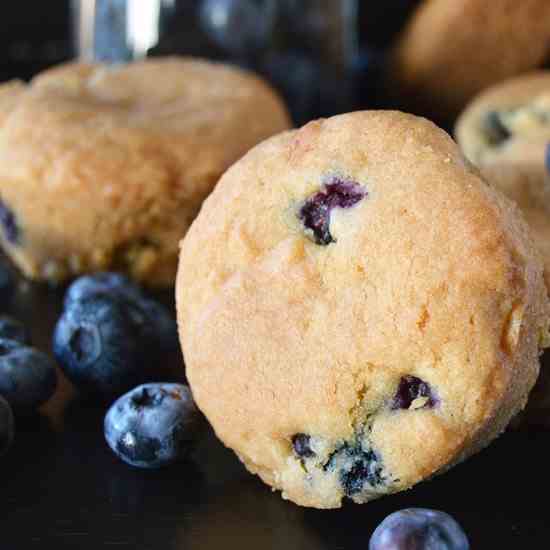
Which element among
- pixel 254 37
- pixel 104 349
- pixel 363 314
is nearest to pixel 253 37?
pixel 254 37

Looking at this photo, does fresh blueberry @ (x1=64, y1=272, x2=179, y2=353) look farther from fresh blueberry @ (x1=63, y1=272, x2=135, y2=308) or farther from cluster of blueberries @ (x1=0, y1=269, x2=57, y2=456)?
cluster of blueberries @ (x1=0, y1=269, x2=57, y2=456)

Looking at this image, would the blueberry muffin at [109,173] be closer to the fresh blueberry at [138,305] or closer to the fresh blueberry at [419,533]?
the fresh blueberry at [138,305]

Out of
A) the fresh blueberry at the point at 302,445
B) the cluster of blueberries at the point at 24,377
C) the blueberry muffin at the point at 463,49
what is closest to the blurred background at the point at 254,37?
the blueberry muffin at the point at 463,49

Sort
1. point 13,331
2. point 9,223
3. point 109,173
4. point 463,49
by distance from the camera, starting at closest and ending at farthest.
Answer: point 13,331
point 109,173
point 9,223
point 463,49

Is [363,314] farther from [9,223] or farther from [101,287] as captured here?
[9,223]

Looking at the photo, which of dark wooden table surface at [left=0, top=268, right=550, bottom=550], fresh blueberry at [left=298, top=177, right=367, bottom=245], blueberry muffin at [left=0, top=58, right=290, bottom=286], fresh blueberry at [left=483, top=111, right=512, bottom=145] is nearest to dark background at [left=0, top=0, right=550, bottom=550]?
dark wooden table surface at [left=0, top=268, right=550, bottom=550]

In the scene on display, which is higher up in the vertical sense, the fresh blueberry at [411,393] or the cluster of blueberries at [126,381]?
the fresh blueberry at [411,393]
